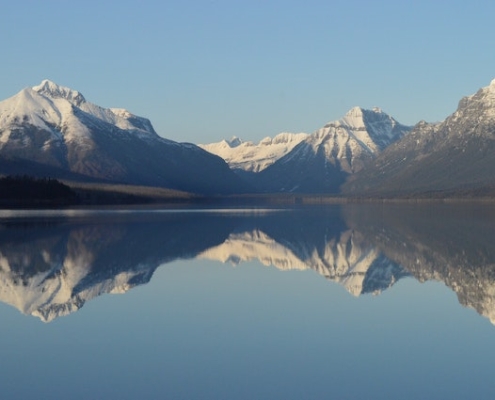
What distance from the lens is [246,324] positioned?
1060 inches

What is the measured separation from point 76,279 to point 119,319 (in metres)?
11.5

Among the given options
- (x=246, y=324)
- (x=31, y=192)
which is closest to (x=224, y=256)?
(x=246, y=324)

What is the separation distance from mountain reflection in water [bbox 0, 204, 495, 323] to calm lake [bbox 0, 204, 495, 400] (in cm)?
18

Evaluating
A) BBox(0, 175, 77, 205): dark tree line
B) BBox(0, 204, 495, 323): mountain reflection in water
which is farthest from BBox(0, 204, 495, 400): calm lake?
BBox(0, 175, 77, 205): dark tree line

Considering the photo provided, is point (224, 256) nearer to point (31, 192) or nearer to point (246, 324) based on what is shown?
point (246, 324)

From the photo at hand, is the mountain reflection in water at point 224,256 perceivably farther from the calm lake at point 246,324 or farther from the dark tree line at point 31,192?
the dark tree line at point 31,192

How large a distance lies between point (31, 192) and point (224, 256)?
404 ft

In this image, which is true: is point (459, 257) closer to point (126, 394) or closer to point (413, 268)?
point (413, 268)

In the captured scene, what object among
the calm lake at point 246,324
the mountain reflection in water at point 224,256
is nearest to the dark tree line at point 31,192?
the mountain reflection in water at point 224,256

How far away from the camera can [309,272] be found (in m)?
44.1

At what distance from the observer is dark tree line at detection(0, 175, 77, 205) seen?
16588 centimetres

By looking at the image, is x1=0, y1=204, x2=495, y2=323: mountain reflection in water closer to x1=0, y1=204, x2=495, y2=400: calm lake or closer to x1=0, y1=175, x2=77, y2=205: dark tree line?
x1=0, y1=204, x2=495, y2=400: calm lake

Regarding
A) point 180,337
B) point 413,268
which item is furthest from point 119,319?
point 413,268

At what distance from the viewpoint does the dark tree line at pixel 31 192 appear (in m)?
166
